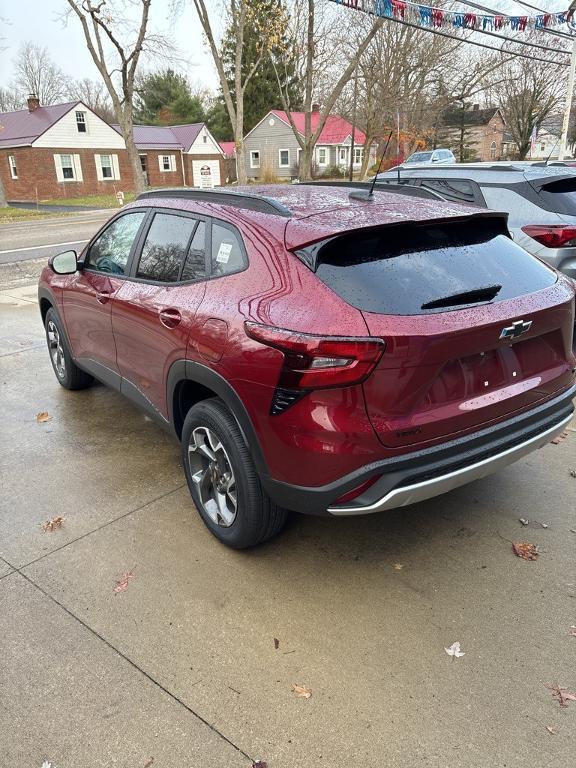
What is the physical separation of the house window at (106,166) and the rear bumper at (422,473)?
45847 mm

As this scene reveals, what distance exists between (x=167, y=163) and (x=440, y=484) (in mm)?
49279

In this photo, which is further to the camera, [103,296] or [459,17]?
[459,17]

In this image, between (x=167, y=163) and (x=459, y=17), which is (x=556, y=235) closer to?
(x=459, y=17)

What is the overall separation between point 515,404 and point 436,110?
38954mm

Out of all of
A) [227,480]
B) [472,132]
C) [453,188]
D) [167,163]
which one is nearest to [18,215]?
[167,163]

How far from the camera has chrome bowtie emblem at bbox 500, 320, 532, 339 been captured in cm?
254

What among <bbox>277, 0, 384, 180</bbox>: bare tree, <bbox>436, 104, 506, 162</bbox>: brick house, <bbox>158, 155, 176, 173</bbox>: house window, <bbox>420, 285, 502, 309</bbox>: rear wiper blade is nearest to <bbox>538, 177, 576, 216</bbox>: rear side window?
<bbox>420, 285, 502, 309</bbox>: rear wiper blade

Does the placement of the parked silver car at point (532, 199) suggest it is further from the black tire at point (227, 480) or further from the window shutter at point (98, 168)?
the window shutter at point (98, 168)

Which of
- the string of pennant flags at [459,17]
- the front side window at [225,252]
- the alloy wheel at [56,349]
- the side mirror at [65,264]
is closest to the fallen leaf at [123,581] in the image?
the front side window at [225,252]

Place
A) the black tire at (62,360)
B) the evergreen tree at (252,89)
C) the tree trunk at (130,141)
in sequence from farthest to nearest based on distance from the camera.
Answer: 1. the evergreen tree at (252,89)
2. the tree trunk at (130,141)
3. the black tire at (62,360)

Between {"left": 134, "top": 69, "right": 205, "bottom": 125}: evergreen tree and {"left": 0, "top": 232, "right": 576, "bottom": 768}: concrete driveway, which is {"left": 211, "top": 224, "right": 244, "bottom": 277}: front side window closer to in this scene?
{"left": 0, "top": 232, "right": 576, "bottom": 768}: concrete driveway

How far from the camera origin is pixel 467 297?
256 cm

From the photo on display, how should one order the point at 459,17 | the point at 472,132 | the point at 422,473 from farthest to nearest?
the point at 472,132
the point at 459,17
the point at 422,473

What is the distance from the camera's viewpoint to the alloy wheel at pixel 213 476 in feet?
9.71
